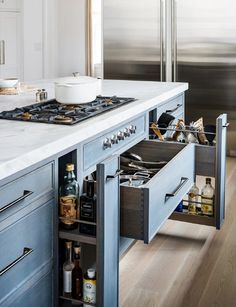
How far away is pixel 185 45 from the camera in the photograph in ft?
16.0

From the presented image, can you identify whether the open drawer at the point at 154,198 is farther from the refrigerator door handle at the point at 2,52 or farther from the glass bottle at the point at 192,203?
the refrigerator door handle at the point at 2,52

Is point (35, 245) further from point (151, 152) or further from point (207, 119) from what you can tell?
point (207, 119)

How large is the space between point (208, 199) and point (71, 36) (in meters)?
4.14

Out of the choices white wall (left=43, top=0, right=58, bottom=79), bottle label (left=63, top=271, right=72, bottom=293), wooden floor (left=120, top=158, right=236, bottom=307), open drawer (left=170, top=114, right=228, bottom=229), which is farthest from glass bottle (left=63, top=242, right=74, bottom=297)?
white wall (left=43, top=0, right=58, bottom=79)

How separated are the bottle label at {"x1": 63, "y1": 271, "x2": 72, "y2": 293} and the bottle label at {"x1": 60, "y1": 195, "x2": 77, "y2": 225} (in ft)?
0.65

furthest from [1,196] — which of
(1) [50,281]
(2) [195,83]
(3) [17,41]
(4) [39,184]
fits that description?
Result: (3) [17,41]

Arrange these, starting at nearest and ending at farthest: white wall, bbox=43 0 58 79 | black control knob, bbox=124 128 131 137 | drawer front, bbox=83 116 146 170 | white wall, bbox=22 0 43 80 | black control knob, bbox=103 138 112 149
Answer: drawer front, bbox=83 116 146 170, black control knob, bbox=103 138 112 149, black control knob, bbox=124 128 131 137, white wall, bbox=22 0 43 80, white wall, bbox=43 0 58 79

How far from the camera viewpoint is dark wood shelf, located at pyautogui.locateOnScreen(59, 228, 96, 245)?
66.6 inches

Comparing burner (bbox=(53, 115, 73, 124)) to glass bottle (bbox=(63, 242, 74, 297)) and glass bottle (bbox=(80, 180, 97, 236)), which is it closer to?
glass bottle (bbox=(80, 180, 97, 236))

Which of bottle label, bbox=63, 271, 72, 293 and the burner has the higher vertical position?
the burner

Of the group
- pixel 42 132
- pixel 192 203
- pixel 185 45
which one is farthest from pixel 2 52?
pixel 42 132

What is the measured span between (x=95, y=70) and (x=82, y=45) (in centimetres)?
36

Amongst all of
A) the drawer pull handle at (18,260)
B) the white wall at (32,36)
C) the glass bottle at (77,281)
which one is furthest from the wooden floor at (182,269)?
the white wall at (32,36)

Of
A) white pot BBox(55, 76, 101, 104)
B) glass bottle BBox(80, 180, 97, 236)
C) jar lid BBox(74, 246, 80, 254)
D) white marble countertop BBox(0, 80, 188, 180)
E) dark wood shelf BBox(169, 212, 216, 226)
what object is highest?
white pot BBox(55, 76, 101, 104)
